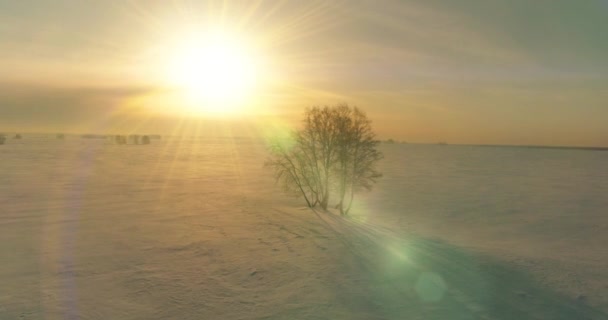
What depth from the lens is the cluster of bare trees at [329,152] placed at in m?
25.4

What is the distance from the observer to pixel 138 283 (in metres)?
11.0

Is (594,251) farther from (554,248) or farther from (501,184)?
(501,184)

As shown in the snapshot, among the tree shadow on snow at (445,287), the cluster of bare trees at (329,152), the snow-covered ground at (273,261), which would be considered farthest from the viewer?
the cluster of bare trees at (329,152)

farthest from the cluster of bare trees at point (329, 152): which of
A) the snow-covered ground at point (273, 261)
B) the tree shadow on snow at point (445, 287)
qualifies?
the tree shadow on snow at point (445, 287)

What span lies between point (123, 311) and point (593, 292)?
15686 millimetres

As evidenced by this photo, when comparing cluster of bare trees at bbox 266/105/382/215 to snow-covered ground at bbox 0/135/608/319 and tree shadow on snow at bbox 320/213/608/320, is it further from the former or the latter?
tree shadow on snow at bbox 320/213/608/320

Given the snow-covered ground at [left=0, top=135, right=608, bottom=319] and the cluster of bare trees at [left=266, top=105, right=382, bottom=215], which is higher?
the cluster of bare trees at [left=266, top=105, right=382, bottom=215]

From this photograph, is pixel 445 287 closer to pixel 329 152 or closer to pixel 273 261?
pixel 273 261

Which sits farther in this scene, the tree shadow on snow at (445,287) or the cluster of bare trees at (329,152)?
the cluster of bare trees at (329,152)

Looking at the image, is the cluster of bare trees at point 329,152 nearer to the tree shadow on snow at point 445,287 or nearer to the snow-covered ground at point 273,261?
the snow-covered ground at point 273,261

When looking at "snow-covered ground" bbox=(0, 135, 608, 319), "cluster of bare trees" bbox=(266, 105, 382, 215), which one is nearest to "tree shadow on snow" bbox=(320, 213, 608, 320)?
"snow-covered ground" bbox=(0, 135, 608, 319)

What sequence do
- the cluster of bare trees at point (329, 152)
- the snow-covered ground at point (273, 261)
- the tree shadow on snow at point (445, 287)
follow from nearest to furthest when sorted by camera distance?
the snow-covered ground at point (273, 261)
the tree shadow on snow at point (445, 287)
the cluster of bare trees at point (329, 152)

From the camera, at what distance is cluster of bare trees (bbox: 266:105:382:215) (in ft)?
83.4

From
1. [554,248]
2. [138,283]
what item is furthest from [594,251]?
[138,283]
